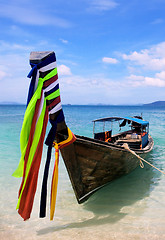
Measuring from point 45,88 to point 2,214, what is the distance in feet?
12.7

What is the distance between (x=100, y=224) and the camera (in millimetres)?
5094

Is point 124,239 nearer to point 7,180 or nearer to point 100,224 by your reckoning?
point 100,224

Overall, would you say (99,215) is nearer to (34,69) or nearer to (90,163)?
(90,163)

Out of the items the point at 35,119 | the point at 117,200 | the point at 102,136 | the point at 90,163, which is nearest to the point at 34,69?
the point at 35,119

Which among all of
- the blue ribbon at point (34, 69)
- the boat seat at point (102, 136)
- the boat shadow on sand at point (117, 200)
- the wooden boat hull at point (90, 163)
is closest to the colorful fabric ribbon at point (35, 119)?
the blue ribbon at point (34, 69)

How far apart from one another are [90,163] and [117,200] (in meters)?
1.74

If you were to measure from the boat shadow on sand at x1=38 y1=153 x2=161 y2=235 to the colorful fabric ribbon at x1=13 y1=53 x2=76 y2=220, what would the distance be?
5.38 ft

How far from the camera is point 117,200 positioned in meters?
6.39

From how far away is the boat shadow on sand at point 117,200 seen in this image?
5227mm

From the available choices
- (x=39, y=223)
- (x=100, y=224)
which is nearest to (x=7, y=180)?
(x=39, y=223)

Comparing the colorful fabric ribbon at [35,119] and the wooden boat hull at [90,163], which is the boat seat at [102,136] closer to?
the wooden boat hull at [90,163]

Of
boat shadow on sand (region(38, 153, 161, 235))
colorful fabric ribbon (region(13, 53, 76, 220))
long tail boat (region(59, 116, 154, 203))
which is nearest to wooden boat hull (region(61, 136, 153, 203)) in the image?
long tail boat (region(59, 116, 154, 203))

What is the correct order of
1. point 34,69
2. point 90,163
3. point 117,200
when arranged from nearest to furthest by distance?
point 34,69 < point 90,163 < point 117,200

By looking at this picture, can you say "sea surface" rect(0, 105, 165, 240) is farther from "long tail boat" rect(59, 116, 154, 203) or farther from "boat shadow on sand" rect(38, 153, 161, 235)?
"long tail boat" rect(59, 116, 154, 203)
